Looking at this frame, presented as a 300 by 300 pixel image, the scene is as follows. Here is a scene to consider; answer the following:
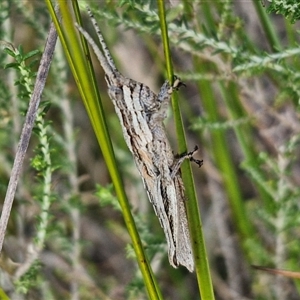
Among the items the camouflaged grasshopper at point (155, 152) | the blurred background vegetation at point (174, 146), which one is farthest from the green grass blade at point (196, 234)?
the blurred background vegetation at point (174, 146)

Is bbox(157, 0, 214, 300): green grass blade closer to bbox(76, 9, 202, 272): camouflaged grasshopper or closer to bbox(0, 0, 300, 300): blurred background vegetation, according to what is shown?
bbox(76, 9, 202, 272): camouflaged grasshopper

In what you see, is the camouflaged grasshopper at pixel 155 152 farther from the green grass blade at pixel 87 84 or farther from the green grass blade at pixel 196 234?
the green grass blade at pixel 87 84

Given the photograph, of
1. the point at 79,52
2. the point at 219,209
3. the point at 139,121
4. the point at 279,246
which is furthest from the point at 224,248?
the point at 79,52

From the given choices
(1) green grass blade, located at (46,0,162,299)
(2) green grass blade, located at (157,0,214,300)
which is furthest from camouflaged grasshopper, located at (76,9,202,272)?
(1) green grass blade, located at (46,0,162,299)

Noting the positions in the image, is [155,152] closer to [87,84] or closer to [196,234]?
[196,234]

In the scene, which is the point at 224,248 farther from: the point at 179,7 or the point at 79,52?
the point at 79,52

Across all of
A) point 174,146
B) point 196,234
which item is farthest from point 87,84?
point 174,146
